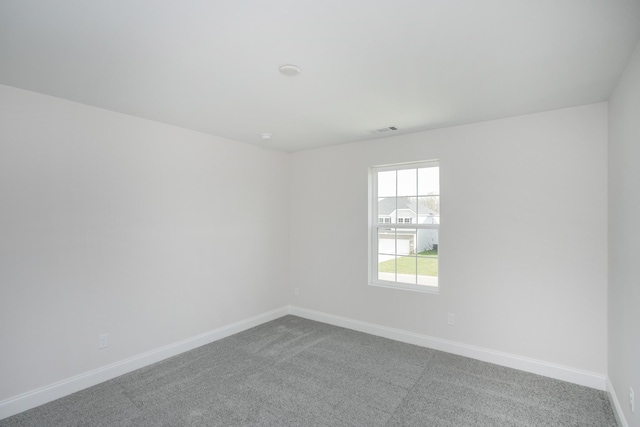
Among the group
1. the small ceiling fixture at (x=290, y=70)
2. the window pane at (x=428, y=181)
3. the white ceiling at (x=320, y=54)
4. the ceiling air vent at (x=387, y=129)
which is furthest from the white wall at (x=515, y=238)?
the small ceiling fixture at (x=290, y=70)

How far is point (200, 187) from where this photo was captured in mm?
3850

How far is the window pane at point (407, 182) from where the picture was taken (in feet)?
13.2

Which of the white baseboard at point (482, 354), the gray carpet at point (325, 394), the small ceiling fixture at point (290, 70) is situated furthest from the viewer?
the white baseboard at point (482, 354)

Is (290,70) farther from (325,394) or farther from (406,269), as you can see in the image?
(406,269)

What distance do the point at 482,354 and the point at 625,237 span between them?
5.82 feet

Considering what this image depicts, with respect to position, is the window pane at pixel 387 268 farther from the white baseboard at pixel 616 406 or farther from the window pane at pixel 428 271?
the white baseboard at pixel 616 406

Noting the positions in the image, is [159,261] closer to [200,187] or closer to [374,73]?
[200,187]

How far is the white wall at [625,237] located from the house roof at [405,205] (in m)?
1.63

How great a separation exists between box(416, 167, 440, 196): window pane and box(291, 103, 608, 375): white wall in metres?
0.15

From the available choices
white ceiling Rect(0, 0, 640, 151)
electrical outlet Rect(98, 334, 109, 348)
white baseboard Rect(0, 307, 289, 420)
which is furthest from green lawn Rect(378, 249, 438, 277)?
electrical outlet Rect(98, 334, 109, 348)

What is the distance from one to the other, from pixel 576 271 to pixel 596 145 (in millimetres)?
1129

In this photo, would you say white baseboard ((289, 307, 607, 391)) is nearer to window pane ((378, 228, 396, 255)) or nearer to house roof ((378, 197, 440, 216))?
window pane ((378, 228, 396, 255))

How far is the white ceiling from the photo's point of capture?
64.1 inches

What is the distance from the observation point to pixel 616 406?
95.7 inches
